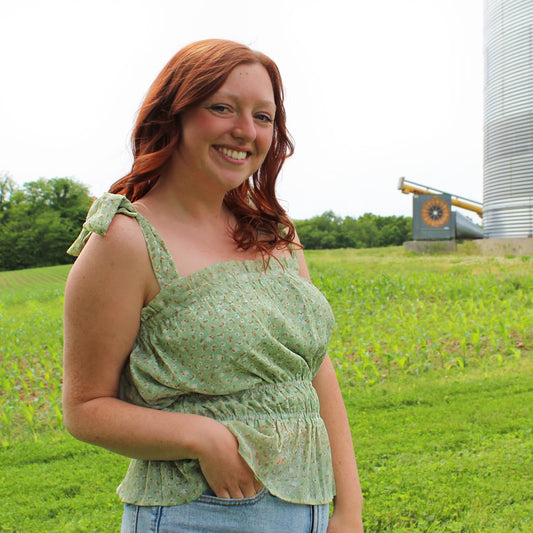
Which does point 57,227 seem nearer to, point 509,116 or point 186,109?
point 509,116

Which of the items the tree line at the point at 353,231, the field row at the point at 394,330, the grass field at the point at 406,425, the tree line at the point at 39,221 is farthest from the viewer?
the tree line at the point at 39,221

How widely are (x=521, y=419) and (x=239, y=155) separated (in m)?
4.38

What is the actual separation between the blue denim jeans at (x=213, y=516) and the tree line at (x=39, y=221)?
3656cm

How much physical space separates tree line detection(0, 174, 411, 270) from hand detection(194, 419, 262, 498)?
3140cm

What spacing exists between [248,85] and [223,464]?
909mm

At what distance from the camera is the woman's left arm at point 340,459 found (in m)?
1.57

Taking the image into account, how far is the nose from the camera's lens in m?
1.47

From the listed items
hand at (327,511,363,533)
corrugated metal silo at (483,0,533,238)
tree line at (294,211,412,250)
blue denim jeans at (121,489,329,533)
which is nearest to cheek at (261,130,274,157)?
blue denim jeans at (121,489,329,533)

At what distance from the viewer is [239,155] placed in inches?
59.2

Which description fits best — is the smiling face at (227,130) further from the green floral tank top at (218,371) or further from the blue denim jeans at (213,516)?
the blue denim jeans at (213,516)

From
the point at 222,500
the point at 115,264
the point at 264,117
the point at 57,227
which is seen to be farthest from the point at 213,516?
the point at 57,227

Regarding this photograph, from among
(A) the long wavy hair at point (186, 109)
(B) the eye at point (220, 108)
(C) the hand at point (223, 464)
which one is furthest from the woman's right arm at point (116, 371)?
(B) the eye at point (220, 108)

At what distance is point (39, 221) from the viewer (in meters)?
46.6

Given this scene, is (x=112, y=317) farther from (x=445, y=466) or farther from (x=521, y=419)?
(x=521, y=419)
